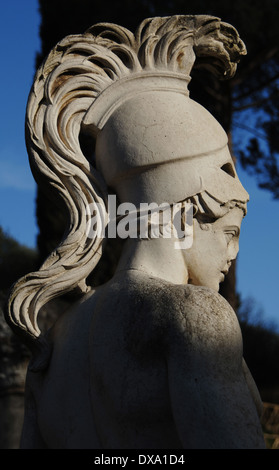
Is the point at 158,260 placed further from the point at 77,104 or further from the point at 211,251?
the point at 77,104

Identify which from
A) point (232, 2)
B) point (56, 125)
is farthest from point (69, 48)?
point (232, 2)

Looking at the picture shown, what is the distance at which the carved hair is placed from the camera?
8.77ft

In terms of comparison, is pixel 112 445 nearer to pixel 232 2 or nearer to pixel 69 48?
pixel 69 48

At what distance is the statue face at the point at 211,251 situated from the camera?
106 inches

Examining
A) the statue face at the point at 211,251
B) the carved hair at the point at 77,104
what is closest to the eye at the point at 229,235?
the statue face at the point at 211,251

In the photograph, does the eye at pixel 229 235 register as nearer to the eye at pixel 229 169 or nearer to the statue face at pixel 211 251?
the statue face at pixel 211 251

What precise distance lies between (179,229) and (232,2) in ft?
26.4

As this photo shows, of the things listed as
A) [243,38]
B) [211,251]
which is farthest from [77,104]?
[243,38]

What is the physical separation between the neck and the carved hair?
19cm

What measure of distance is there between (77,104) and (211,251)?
83 centimetres

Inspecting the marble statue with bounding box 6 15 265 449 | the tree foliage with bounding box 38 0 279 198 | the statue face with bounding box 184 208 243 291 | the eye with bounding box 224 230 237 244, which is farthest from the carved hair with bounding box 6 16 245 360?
the tree foliage with bounding box 38 0 279 198

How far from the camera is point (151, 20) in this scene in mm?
3025

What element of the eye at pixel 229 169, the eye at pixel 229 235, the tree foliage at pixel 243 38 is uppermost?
the tree foliage at pixel 243 38

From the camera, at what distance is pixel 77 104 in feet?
9.37
